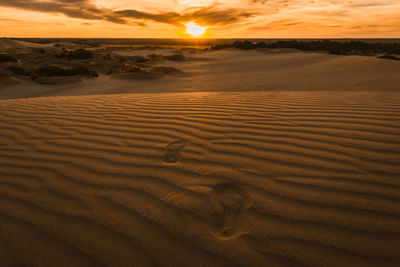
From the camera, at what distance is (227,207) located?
1530 mm

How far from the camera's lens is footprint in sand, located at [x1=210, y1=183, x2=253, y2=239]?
1.36 metres

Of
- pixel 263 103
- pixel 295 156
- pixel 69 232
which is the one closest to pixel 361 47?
pixel 263 103

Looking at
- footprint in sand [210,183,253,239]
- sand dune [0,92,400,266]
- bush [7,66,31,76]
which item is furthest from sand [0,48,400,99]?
footprint in sand [210,183,253,239]

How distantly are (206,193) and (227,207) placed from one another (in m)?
0.19

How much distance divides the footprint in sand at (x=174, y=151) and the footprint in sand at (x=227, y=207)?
55 centimetres

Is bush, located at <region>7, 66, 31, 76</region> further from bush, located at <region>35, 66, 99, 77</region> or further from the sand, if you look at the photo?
the sand

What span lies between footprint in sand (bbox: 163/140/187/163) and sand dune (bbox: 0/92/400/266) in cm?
2

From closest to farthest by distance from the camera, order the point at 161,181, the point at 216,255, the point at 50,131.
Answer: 1. the point at 216,255
2. the point at 161,181
3. the point at 50,131

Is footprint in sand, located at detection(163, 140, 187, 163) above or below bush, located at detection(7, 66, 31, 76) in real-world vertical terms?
below

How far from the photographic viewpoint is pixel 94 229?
140 cm

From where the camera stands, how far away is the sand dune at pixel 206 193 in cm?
124

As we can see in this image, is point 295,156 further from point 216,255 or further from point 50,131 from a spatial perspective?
point 50,131

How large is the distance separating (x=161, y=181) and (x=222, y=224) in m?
0.60

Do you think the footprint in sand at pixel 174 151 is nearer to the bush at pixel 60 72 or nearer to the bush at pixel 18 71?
the bush at pixel 60 72
